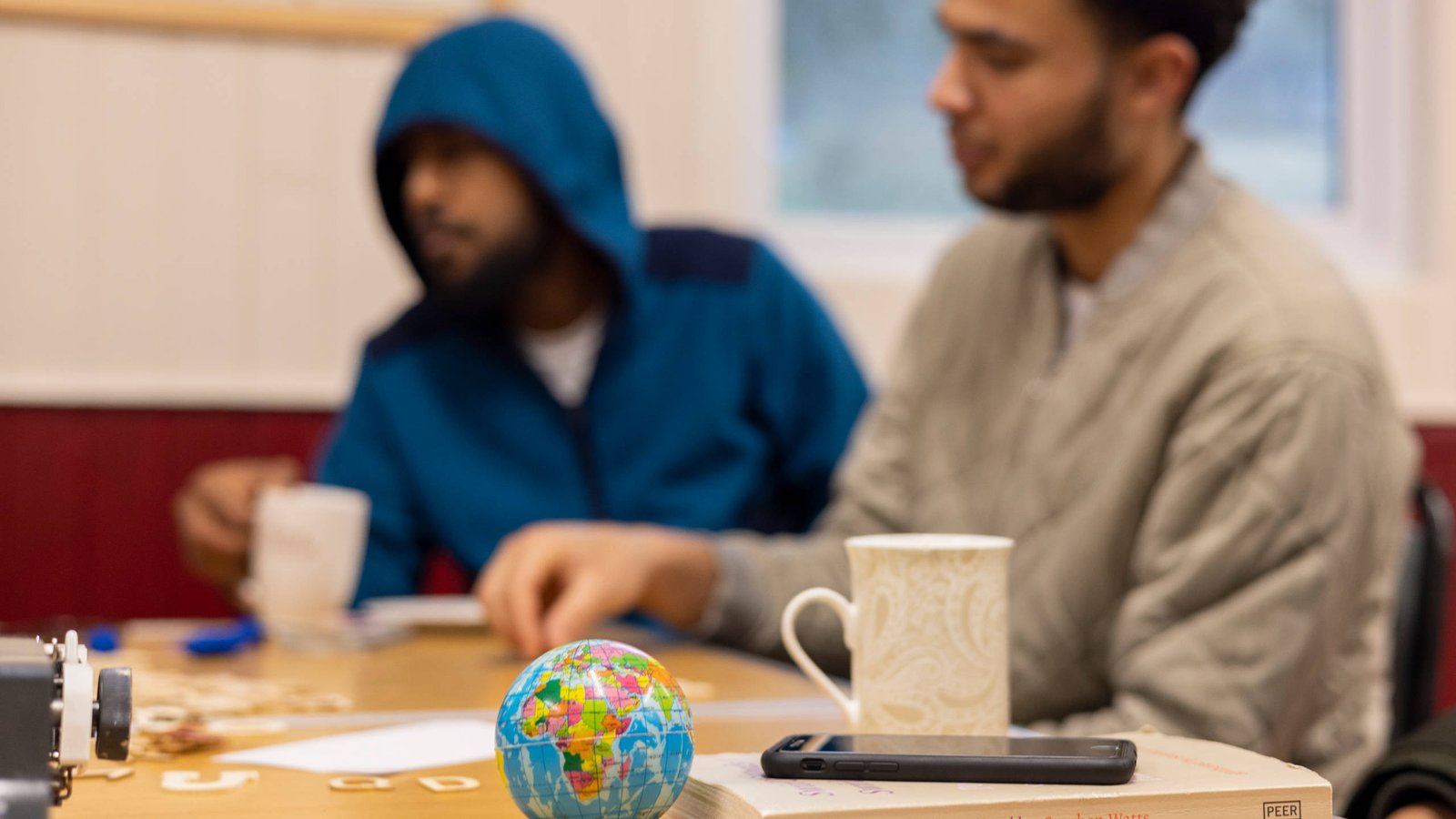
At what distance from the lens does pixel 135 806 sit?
0.65 m

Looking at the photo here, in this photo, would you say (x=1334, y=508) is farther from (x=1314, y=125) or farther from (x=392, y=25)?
(x=1314, y=125)

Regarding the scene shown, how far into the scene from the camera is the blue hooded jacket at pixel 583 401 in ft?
→ 6.35

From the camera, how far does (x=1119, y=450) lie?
1.26 metres

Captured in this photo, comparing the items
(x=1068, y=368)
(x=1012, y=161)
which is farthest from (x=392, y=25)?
(x=1068, y=368)

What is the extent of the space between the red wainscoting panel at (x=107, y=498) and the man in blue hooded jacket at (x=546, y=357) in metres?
0.42

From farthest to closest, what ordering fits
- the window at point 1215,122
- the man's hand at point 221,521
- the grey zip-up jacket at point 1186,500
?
the window at point 1215,122 → the man's hand at point 221,521 → the grey zip-up jacket at point 1186,500

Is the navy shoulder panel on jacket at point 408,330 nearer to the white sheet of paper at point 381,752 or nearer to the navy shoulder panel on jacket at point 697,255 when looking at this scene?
the navy shoulder panel on jacket at point 697,255

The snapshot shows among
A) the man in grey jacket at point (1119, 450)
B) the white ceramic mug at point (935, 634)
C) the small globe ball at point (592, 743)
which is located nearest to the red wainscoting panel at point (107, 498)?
the man in grey jacket at point (1119, 450)

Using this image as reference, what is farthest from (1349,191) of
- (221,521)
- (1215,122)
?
(221,521)

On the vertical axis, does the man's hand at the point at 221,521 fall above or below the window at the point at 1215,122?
below

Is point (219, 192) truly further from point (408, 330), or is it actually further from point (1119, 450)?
point (1119, 450)

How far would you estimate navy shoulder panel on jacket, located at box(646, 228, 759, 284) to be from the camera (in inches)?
82.7

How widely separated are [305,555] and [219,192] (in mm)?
1157

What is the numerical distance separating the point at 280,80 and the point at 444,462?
0.79 meters
